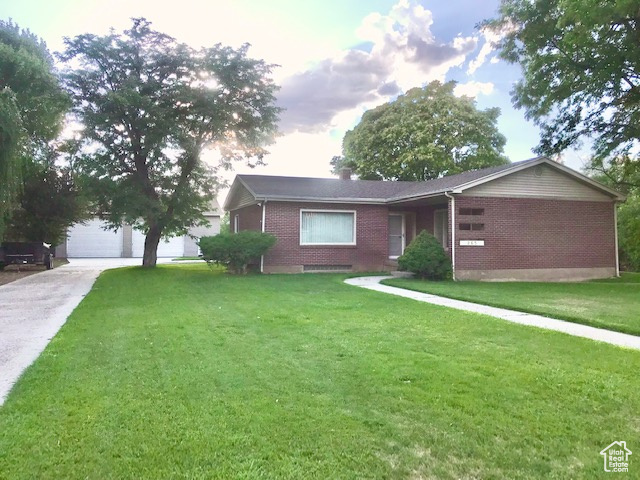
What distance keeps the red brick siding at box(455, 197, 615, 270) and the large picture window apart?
4232 millimetres

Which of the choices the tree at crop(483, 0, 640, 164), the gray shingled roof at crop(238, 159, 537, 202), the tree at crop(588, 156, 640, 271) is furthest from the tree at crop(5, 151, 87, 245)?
the tree at crop(588, 156, 640, 271)

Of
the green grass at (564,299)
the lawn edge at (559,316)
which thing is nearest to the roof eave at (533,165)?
the green grass at (564,299)

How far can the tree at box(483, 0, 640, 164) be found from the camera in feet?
40.3

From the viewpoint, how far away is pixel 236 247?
14445 mm

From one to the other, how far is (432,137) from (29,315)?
27400mm

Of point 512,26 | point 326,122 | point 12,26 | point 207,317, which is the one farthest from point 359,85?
point 207,317

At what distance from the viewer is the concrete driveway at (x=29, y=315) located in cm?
499

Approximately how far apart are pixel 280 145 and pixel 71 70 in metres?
8.52

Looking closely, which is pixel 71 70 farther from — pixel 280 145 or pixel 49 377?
pixel 49 377

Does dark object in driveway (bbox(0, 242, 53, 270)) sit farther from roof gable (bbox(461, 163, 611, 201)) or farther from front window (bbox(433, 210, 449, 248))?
roof gable (bbox(461, 163, 611, 201))

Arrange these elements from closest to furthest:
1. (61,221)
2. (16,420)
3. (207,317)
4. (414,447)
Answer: (414,447) < (16,420) < (207,317) < (61,221)

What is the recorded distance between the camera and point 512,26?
1479 cm

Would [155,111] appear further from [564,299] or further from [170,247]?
[170,247]

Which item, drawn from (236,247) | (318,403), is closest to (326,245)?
(236,247)
